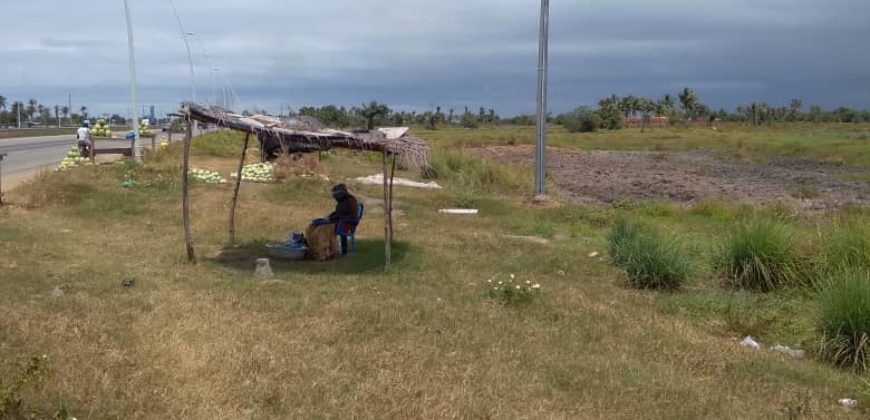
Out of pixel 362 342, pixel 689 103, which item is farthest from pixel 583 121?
pixel 362 342

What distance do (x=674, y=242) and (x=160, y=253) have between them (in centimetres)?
668

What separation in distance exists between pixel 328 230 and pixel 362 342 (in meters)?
4.35

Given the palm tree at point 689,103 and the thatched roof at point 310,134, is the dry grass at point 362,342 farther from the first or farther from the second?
the palm tree at point 689,103

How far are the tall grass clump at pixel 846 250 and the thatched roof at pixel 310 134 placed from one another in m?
5.11

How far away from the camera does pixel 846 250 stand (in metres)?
9.64

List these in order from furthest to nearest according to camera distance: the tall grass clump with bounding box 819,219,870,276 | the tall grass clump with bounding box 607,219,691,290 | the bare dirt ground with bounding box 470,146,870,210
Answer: the bare dirt ground with bounding box 470,146,870,210 → the tall grass clump with bounding box 607,219,691,290 → the tall grass clump with bounding box 819,219,870,276

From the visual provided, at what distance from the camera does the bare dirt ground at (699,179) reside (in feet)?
80.9

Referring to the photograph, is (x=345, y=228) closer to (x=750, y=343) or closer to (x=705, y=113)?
(x=750, y=343)

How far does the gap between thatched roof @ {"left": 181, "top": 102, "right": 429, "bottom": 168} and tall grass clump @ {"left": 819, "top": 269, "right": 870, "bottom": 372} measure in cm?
488

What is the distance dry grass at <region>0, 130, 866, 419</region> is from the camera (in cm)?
507

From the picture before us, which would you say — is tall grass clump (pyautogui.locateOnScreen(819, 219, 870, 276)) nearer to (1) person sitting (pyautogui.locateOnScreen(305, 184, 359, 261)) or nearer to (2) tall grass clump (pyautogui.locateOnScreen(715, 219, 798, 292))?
(2) tall grass clump (pyautogui.locateOnScreen(715, 219, 798, 292))

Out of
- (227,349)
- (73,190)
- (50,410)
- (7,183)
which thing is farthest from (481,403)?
(7,183)

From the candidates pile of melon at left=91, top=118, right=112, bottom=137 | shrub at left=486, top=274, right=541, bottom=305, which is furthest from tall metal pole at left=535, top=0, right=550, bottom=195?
pile of melon at left=91, top=118, right=112, bottom=137

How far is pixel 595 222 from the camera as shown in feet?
50.6
